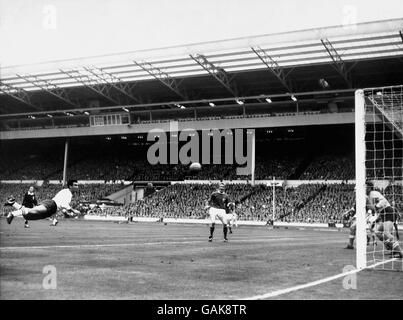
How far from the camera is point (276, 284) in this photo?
7.41m

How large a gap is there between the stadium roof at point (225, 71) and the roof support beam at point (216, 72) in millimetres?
80

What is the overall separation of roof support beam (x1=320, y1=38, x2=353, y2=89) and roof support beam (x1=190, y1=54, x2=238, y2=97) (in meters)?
9.17

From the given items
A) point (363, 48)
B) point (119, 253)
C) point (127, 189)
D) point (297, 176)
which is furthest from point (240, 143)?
point (119, 253)

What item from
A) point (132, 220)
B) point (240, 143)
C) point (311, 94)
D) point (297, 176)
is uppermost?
point (311, 94)

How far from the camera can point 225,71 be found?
41406 mm

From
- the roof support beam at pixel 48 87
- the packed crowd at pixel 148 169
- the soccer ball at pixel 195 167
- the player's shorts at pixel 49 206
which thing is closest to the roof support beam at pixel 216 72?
the soccer ball at pixel 195 167

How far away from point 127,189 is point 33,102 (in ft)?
50.6

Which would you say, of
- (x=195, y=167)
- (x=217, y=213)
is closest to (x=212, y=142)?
(x=195, y=167)

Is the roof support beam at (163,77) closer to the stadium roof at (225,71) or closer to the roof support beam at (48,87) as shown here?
the stadium roof at (225,71)

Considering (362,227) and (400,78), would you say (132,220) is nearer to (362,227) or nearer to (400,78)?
(400,78)

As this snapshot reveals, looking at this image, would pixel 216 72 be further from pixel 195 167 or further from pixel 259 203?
pixel 259 203

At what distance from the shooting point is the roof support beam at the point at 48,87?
46828 millimetres

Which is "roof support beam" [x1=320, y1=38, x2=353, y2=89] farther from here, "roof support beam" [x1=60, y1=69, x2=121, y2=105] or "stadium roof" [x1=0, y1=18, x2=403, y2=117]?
"roof support beam" [x1=60, y1=69, x2=121, y2=105]

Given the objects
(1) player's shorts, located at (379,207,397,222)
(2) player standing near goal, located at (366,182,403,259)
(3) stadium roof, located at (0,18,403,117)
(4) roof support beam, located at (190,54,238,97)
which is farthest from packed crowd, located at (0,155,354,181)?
(1) player's shorts, located at (379,207,397,222)
